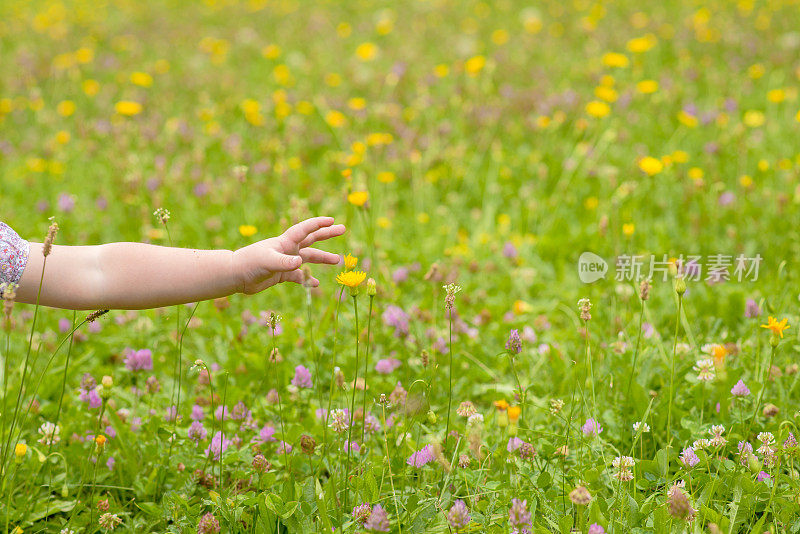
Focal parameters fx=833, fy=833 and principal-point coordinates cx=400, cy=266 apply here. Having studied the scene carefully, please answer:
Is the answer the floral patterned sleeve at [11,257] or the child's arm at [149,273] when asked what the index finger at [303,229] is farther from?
the floral patterned sleeve at [11,257]

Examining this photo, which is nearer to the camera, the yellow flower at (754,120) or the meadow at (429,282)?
the meadow at (429,282)

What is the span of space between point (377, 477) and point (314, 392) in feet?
1.83

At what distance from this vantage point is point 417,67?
6.19 meters

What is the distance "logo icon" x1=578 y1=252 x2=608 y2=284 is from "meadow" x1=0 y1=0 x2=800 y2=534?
0.07 ft

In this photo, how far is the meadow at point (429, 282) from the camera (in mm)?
1920

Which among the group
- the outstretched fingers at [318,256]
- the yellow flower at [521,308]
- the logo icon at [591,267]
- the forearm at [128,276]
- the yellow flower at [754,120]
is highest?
the yellow flower at [754,120]

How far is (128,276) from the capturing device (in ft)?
6.01

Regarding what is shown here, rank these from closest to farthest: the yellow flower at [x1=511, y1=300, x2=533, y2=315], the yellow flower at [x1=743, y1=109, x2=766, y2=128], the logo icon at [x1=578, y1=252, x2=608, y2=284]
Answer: the yellow flower at [x1=511, y1=300, x2=533, y2=315] → the logo icon at [x1=578, y1=252, x2=608, y2=284] → the yellow flower at [x1=743, y1=109, x2=766, y2=128]

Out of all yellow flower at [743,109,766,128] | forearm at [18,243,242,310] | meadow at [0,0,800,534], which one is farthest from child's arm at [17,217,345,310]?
yellow flower at [743,109,766,128]

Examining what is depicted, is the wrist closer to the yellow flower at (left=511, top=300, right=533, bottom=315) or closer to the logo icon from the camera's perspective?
the yellow flower at (left=511, top=300, right=533, bottom=315)

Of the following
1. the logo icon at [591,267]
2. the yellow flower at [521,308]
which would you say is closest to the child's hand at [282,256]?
the yellow flower at [521,308]

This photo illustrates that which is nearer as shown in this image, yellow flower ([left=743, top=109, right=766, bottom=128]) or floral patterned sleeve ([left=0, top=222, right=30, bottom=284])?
floral patterned sleeve ([left=0, top=222, right=30, bottom=284])

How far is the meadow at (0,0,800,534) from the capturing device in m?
1.92

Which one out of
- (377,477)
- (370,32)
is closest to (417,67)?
(370,32)
